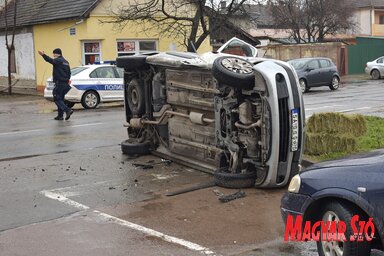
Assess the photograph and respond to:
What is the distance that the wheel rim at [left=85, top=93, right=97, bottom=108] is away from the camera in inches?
772

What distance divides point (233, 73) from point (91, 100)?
43.2 ft

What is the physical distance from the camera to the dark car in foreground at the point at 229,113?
23.5 ft

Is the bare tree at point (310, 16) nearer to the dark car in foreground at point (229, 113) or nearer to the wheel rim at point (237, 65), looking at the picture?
the dark car in foreground at point (229, 113)

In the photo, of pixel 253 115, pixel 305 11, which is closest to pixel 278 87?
pixel 253 115

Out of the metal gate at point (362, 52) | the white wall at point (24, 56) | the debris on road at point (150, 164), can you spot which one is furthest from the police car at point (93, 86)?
the metal gate at point (362, 52)

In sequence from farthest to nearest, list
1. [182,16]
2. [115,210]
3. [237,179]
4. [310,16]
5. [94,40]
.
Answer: [310,16] < [182,16] < [94,40] < [237,179] < [115,210]

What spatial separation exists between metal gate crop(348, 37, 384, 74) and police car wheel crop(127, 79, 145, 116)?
1261 inches

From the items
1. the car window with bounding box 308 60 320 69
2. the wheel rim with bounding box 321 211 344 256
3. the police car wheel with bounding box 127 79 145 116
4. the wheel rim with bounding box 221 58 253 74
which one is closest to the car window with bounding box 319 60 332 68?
the car window with bounding box 308 60 320 69

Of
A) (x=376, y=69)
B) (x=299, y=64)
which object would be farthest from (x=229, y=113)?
(x=376, y=69)

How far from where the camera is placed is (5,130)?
47.1 feet

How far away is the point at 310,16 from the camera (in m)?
43.7

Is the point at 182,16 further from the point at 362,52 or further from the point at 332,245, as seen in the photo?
the point at 332,245

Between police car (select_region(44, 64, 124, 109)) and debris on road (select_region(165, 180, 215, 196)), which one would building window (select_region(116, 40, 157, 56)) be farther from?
debris on road (select_region(165, 180, 215, 196))

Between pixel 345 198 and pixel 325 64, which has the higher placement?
pixel 325 64
